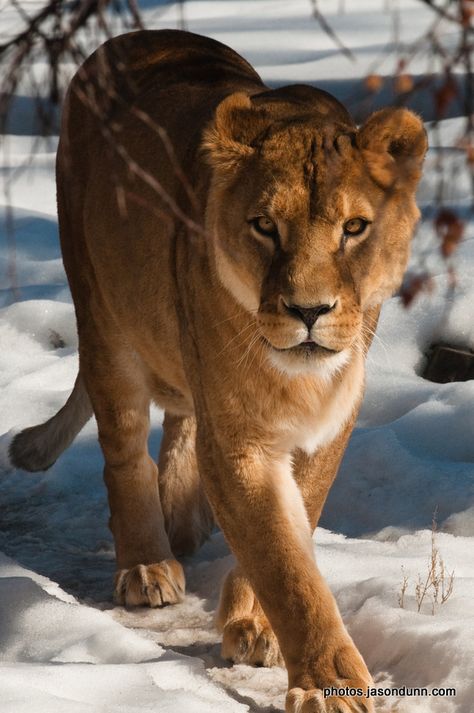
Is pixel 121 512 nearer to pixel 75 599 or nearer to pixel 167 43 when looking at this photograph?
pixel 75 599

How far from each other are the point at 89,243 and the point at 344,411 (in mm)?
1258

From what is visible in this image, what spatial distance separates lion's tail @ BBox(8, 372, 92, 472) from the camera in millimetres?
4660

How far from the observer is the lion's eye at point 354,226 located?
10.1 ft

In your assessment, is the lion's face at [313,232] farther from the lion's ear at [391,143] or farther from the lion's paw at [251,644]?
the lion's paw at [251,644]

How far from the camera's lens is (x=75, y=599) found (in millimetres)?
4023

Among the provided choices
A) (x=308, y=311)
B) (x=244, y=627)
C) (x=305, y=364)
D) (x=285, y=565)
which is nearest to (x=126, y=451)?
(x=244, y=627)

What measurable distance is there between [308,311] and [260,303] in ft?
0.52

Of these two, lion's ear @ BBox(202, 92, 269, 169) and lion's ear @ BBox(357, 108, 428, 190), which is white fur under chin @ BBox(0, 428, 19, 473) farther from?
lion's ear @ BBox(357, 108, 428, 190)

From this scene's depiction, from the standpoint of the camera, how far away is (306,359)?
3057mm

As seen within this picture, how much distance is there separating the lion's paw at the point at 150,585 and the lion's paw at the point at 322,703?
113 centimetres

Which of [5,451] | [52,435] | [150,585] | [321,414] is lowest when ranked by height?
[5,451]

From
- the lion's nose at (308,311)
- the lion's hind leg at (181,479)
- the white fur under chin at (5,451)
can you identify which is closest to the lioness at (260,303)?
the lion's nose at (308,311)

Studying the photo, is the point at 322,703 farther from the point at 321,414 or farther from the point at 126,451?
the point at 126,451

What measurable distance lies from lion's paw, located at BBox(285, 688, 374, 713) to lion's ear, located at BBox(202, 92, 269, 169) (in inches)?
54.3
